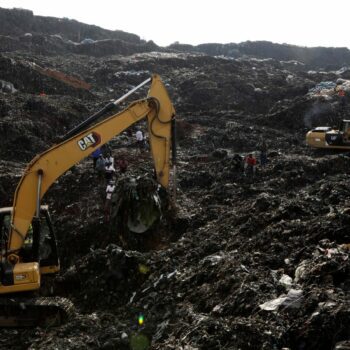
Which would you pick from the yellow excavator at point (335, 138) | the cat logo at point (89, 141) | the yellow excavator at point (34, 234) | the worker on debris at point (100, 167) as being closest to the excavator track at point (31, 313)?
the yellow excavator at point (34, 234)

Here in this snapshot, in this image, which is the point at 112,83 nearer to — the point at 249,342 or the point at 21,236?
the point at 21,236

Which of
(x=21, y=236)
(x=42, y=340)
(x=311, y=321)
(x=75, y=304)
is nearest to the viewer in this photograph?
(x=311, y=321)

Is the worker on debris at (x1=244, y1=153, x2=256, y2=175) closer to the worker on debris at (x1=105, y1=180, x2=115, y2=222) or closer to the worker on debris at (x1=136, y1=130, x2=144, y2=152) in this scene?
the worker on debris at (x1=136, y1=130, x2=144, y2=152)

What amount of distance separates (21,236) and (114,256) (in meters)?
1.95

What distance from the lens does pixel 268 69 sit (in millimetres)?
50438

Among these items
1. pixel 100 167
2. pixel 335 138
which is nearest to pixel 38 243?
pixel 100 167

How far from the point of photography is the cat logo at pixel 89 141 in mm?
7819

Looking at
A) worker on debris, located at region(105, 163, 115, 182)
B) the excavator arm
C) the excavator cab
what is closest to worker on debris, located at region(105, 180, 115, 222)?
worker on debris, located at region(105, 163, 115, 182)

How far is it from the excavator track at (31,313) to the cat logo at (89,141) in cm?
260

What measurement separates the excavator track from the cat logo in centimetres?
260

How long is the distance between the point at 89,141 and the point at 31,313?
2953 millimetres

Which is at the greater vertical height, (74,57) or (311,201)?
(74,57)

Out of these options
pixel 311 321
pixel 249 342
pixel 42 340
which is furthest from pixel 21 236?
pixel 311 321

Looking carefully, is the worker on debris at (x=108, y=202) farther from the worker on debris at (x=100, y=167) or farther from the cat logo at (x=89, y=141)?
the cat logo at (x=89, y=141)
